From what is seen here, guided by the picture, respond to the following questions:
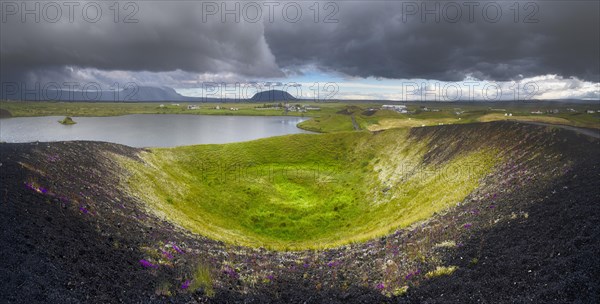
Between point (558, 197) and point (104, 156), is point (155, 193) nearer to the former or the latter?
point (104, 156)

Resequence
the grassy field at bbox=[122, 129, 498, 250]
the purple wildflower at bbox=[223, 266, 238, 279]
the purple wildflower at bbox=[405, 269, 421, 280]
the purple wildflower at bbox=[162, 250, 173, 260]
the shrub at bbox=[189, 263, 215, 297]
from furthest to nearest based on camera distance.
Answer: the grassy field at bbox=[122, 129, 498, 250]
the purple wildflower at bbox=[162, 250, 173, 260]
the purple wildflower at bbox=[223, 266, 238, 279]
the purple wildflower at bbox=[405, 269, 421, 280]
the shrub at bbox=[189, 263, 215, 297]

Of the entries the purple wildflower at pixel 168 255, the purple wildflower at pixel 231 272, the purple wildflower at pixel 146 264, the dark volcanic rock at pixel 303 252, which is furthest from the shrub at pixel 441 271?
the purple wildflower at pixel 168 255

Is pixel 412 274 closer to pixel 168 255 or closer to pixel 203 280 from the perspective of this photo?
pixel 203 280

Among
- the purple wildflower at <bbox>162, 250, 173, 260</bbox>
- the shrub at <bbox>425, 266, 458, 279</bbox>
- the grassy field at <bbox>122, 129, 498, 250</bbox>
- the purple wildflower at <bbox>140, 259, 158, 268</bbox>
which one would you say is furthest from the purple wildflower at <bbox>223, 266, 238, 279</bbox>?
the shrub at <bbox>425, 266, 458, 279</bbox>

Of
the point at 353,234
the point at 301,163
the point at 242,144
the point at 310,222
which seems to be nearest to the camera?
the point at 353,234

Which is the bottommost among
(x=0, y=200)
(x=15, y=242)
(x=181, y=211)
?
(x=181, y=211)

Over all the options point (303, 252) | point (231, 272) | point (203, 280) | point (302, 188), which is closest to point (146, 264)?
point (203, 280)

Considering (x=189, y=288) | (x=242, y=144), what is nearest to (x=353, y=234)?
(x=189, y=288)

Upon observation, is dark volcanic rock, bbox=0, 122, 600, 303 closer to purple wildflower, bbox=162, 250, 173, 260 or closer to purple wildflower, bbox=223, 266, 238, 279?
purple wildflower, bbox=223, 266, 238, 279
